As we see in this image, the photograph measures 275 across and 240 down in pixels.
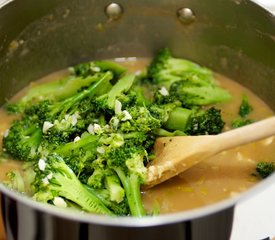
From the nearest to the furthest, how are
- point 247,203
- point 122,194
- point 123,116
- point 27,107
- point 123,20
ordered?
point 247,203 < point 122,194 < point 123,116 < point 27,107 < point 123,20

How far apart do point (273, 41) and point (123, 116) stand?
1.56 ft

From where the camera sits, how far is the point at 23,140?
1.46 meters

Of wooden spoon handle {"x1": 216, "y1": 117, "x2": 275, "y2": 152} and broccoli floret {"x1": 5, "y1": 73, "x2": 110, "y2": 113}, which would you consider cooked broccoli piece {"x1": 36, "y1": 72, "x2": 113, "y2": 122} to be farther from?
wooden spoon handle {"x1": 216, "y1": 117, "x2": 275, "y2": 152}

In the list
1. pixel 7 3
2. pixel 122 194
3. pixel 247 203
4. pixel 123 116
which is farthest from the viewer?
pixel 7 3

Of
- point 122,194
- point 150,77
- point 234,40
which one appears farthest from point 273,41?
point 122,194

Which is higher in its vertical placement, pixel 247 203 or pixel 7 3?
pixel 7 3

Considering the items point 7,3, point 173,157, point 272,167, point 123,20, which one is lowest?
point 272,167

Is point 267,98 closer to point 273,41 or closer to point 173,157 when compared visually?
point 273,41

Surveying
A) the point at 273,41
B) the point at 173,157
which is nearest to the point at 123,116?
the point at 173,157

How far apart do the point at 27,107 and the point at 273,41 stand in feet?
2.33

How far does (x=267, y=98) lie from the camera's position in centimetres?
168

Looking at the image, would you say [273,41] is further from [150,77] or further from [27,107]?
Result: [27,107]

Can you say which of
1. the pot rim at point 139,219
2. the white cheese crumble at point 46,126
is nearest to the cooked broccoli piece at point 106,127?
the white cheese crumble at point 46,126

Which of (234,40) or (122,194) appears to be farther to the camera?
(234,40)
